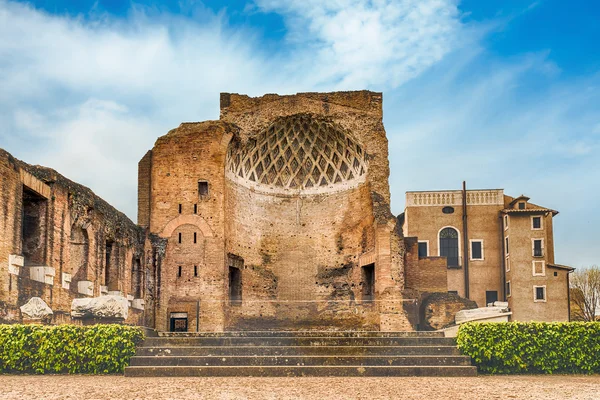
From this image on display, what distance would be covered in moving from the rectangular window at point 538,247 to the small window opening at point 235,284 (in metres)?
19.9

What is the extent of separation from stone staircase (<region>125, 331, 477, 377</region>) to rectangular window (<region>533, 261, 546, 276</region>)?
26.4 meters

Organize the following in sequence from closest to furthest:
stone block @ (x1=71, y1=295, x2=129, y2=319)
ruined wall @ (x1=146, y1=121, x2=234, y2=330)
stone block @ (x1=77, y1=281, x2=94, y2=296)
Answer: stone block @ (x1=71, y1=295, x2=129, y2=319), stone block @ (x1=77, y1=281, x2=94, y2=296), ruined wall @ (x1=146, y1=121, x2=234, y2=330)

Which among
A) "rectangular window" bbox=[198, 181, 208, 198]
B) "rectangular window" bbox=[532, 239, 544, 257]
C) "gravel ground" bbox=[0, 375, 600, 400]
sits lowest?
"gravel ground" bbox=[0, 375, 600, 400]

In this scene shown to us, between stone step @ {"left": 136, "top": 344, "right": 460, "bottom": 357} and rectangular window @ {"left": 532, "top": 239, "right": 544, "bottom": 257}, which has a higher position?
rectangular window @ {"left": 532, "top": 239, "right": 544, "bottom": 257}

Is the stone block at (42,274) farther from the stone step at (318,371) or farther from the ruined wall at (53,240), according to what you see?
the stone step at (318,371)

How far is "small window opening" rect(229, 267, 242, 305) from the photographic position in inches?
1115

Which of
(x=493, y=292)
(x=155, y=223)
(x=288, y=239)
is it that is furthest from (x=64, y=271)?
(x=493, y=292)

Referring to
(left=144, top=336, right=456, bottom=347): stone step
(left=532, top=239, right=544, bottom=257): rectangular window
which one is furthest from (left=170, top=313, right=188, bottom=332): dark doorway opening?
(left=532, top=239, right=544, bottom=257): rectangular window

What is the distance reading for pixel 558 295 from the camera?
40031 mm

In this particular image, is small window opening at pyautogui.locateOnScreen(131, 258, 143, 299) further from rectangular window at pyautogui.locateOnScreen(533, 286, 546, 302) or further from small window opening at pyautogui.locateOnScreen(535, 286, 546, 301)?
small window opening at pyautogui.locateOnScreen(535, 286, 546, 301)

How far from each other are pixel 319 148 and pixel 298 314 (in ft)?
29.3

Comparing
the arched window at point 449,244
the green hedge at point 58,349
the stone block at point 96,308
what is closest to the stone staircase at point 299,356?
the green hedge at point 58,349

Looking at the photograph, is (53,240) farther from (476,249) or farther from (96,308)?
(476,249)

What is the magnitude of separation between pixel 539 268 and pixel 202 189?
2206 centimetres
